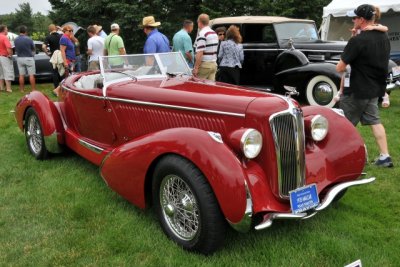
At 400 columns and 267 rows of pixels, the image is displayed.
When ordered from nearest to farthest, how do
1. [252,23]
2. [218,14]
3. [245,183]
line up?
1. [245,183]
2. [252,23]
3. [218,14]

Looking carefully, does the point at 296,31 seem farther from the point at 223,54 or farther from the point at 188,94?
the point at 188,94

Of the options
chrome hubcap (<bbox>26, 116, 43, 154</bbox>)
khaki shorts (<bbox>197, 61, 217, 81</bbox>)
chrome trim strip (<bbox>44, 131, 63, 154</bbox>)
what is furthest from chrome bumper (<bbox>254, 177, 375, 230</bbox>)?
khaki shorts (<bbox>197, 61, 217, 81</bbox>)

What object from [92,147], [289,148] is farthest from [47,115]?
[289,148]

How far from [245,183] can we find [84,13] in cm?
2015

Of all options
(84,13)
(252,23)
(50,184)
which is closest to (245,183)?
(50,184)

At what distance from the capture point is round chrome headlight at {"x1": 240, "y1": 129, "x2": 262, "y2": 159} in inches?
117

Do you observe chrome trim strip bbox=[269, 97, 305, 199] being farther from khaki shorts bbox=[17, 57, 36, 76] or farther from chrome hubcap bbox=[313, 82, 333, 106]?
khaki shorts bbox=[17, 57, 36, 76]

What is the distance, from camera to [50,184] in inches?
176

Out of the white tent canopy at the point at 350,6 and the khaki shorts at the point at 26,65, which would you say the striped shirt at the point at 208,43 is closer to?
the khaki shorts at the point at 26,65

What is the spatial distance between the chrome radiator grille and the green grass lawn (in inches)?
18.5

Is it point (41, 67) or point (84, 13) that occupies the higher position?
point (84, 13)

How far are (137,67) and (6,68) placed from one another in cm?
768

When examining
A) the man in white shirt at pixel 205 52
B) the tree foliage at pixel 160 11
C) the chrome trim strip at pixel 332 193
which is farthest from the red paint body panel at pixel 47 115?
the tree foliage at pixel 160 11

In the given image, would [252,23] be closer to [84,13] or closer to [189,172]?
[189,172]
